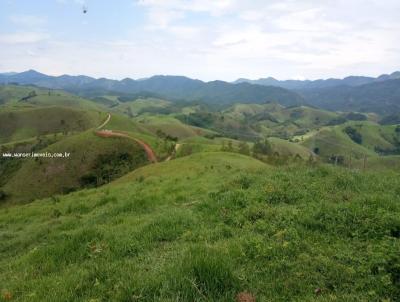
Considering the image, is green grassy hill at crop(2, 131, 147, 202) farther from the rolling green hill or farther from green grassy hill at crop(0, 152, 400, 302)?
the rolling green hill

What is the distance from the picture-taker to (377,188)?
1467 cm

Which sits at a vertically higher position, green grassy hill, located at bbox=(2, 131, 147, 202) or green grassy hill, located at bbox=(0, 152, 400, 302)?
green grassy hill, located at bbox=(0, 152, 400, 302)

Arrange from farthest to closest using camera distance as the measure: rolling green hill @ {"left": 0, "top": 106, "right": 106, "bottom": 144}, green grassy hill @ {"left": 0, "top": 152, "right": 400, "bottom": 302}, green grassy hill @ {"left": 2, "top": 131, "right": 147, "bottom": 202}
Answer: rolling green hill @ {"left": 0, "top": 106, "right": 106, "bottom": 144}
green grassy hill @ {"left": 2, "top": 131, "right": 147, "bottom": 202}
green grassy hill @ {"left": 0, "top": 152, "right": 400, "bottom": 302}

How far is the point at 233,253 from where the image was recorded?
8.11 m

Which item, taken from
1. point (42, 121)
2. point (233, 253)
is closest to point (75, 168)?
point (233, 253)

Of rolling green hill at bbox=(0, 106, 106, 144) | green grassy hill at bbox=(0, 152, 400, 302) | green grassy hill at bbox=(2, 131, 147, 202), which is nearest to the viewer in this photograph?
green grassy hill at bbox=(0, 152, 400, 302)

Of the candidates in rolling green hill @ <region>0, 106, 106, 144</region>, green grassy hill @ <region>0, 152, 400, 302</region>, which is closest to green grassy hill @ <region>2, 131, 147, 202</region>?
green grassy hill @ <region>0, 152, 400, 302</region>

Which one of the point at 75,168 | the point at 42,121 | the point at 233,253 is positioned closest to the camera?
the point at 233,253

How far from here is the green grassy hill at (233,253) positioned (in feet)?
21.3

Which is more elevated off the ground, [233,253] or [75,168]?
[233,253]

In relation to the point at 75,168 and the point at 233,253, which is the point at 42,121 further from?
the point at 233,253

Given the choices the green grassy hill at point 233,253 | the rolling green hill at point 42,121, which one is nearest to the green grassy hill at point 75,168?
the green grassy hill at point 233,253

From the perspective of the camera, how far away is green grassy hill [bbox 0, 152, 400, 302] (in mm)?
6504

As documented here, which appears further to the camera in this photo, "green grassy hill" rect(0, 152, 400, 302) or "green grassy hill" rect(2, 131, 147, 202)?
"green grassy hill" rect(2, 131, 147, 202)
